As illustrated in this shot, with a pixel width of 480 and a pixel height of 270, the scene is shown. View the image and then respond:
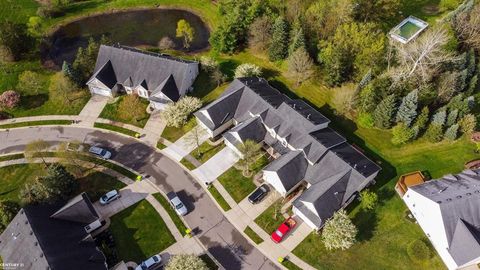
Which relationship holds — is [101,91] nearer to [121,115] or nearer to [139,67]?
[121,115]

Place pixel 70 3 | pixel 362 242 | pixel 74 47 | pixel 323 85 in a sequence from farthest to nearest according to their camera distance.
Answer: pixel 70 3 < pixel 74 47 < pixel 323 85 < pixel 362 242

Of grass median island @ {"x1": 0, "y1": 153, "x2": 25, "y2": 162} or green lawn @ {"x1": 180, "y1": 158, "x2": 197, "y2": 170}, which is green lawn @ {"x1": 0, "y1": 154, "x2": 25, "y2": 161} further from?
green lawn @ {"x1": 180, "y1": 158, "x2": 197, "y2": 170}

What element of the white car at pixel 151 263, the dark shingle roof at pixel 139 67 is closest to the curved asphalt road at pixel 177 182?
the white car at pixel 151 263

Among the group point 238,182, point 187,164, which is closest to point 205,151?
point 187,164

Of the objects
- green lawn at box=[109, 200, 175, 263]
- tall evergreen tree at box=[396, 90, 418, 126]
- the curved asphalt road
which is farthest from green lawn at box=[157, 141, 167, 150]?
tall evergreen tree at box=[396, 90, 418, 126]

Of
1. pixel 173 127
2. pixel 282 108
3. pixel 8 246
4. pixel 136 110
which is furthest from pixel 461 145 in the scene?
pixel 8 246

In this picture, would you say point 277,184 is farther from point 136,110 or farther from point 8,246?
point 8,246

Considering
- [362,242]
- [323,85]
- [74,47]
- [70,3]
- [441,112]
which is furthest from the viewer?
[70,3]
